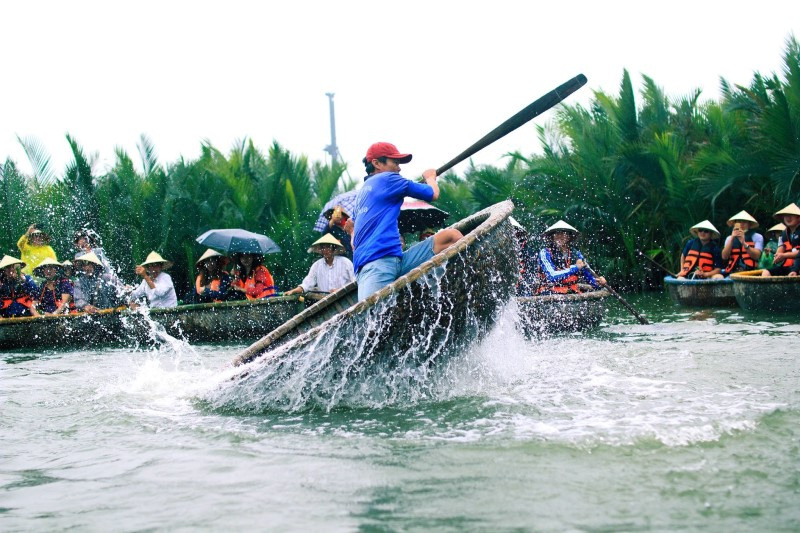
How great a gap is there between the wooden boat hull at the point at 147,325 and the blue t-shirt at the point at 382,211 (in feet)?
15.1

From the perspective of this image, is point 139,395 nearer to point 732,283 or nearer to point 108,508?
point 108,508

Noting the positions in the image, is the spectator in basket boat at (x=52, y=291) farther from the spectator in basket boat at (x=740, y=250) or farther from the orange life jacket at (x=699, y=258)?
the spectator in basket boat at (x=740, y=250)

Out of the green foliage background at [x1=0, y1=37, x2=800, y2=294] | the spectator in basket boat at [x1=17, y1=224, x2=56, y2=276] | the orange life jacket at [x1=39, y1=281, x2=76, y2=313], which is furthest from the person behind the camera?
the green foliage background at [x1=0, y1=37, x2=800, y2=294]

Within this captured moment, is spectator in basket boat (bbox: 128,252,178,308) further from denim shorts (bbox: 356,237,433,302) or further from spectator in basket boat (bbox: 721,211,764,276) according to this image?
spectator in basket boat (bbox: 721,211,764,276)

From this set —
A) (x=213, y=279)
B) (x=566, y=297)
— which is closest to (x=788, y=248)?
(x=566, y=297)

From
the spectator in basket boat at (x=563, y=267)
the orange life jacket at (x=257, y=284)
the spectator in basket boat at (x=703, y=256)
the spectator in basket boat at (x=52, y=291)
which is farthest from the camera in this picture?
the spectator in basket boat at (x=703, y=256)

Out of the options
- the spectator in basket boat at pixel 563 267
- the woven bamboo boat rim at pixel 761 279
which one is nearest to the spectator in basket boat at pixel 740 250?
the woven bamboo boat rim at pixel 761 279

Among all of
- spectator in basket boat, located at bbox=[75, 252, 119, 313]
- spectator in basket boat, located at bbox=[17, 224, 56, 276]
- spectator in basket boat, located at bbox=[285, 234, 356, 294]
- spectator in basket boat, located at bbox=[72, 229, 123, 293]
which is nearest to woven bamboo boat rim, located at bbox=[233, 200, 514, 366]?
spectator in basket boat, located at bbox=[285, 234, 356, 294]

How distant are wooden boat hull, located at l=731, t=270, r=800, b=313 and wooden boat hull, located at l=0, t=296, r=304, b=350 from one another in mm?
5291

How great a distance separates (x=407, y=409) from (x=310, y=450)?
926 mm

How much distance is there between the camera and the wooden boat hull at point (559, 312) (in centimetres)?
832

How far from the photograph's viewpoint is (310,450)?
3.90 meters

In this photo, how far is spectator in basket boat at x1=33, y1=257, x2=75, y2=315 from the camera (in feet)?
34.6

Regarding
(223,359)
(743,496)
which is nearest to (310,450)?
(743,496)
